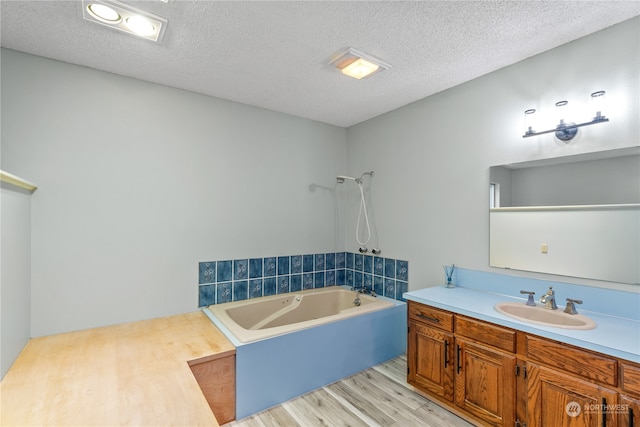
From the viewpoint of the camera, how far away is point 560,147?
6.68 feet

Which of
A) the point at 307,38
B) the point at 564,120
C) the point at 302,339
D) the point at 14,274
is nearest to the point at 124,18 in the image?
the point at 307,38

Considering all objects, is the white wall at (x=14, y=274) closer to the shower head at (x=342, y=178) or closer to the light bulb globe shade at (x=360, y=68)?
the light bulb globe shade at (x=360, y=68)

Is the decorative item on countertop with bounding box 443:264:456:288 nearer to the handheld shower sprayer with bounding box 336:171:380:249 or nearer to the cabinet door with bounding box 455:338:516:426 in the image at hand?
the cabinet door with bounding box 455:338:516:426

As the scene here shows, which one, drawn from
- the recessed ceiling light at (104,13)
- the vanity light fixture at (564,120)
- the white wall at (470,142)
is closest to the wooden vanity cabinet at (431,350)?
the white wall at (470,142)

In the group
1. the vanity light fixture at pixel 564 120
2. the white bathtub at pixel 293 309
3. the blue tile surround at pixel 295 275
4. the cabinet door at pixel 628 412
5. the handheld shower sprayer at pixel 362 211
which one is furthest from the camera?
the handheld shower sprayer at pixel 362 211

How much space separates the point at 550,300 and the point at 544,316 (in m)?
0.11

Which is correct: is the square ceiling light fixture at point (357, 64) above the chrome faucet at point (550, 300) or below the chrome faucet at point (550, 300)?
above

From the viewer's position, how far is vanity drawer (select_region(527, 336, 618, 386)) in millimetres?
1418

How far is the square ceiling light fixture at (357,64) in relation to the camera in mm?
2097

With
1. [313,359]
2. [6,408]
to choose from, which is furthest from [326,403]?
[6,408]

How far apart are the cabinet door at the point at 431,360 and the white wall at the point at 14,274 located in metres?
2.61

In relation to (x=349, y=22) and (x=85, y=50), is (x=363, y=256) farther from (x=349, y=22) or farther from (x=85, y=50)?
(x=85, y=50)

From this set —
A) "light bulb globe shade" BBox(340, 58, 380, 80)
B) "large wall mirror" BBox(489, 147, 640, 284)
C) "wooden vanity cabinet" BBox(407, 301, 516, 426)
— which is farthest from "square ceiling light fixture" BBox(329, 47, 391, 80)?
"wooden vanity cabinet" BBox(407, 301, 516, 426)

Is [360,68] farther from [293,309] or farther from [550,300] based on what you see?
[293,309]
